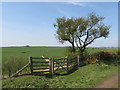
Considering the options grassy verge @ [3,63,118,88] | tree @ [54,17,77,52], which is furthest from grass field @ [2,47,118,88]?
tree @ [54,17,77,52]

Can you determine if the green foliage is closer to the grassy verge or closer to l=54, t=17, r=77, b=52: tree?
l=54, t=17, r=77, b=52: tree

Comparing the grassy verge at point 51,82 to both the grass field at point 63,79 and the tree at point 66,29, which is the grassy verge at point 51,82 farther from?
the tree at point 66,29

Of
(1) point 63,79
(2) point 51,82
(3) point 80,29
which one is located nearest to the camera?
(2) point 51,82

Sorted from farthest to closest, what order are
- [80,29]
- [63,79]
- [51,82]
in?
[80,29]
[63,79]
[51,82]

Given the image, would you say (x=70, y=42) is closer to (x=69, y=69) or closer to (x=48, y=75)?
(x=69, y=69)

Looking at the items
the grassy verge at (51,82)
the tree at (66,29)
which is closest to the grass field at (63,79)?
the grassy verge at (51,82)

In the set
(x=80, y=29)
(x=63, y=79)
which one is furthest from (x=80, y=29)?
(x=63, y=79)

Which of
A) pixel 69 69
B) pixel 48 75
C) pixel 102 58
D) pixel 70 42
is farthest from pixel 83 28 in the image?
pixel 48 75

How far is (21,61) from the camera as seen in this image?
13297 mm

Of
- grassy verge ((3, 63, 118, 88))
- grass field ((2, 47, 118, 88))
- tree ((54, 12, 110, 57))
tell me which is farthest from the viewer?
tree ((54, 12, 110, 57))

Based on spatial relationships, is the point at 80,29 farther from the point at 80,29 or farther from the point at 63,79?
the point at 63,79

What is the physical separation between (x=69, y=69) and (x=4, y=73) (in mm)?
7377

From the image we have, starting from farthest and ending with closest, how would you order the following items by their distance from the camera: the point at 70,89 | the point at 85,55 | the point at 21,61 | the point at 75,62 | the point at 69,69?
the point at 85,55 → the point at 75,62 → the point at 69,69 → the point at 21,61 → the point at 70,89

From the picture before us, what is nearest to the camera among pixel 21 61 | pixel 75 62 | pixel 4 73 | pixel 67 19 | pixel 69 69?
pixel 4 73
